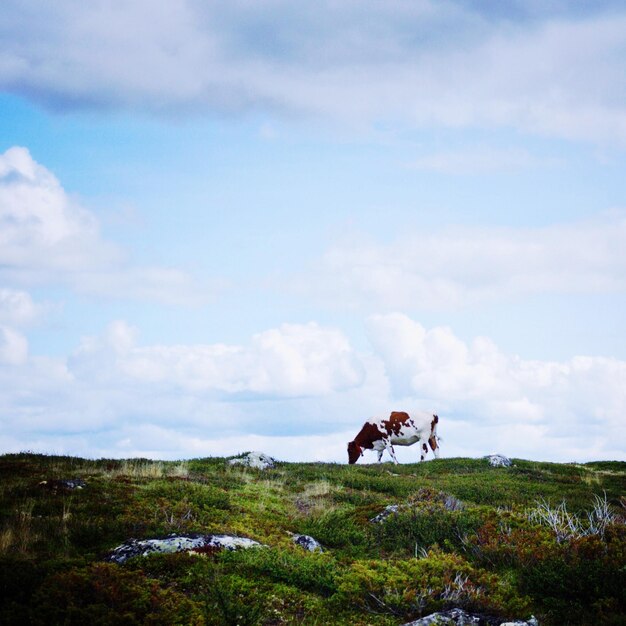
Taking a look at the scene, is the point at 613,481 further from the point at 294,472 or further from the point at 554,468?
the point at 294,472

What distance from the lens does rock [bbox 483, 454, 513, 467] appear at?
29.1 meters

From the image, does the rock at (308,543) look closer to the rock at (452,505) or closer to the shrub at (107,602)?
the rock at (452,505)

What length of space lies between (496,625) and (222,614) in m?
3.67

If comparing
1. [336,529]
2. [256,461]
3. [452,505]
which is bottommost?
[336,529]

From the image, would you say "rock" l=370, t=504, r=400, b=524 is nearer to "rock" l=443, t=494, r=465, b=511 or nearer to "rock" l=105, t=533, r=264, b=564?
"rock" l=443, t=494, r=465, b=511

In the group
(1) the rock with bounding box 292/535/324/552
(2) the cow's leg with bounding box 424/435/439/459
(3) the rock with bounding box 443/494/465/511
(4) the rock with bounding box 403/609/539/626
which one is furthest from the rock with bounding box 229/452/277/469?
(4) the rock with bounding box 403/609/539/626

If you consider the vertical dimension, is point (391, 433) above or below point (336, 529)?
above

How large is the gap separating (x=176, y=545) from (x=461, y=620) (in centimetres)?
485

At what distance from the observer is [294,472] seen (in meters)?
23.6

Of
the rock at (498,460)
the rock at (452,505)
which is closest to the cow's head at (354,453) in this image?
the rock at (498,460)

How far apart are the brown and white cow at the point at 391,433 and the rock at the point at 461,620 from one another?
2668 centimetres

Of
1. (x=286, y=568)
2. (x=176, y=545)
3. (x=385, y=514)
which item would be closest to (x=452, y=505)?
(x=385, y=514)

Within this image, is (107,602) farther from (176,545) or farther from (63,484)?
(63,484)

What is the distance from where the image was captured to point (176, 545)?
33.6 feet
